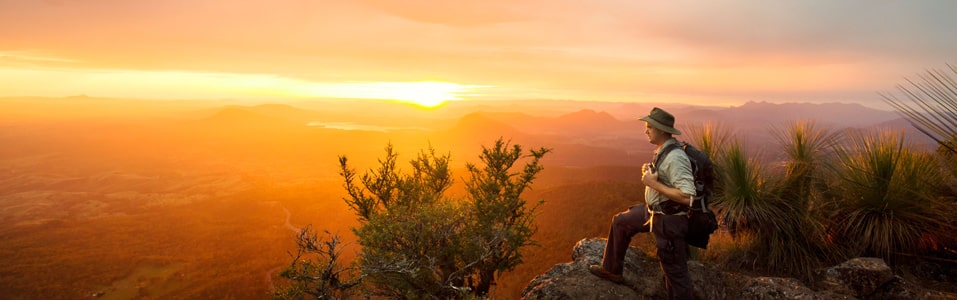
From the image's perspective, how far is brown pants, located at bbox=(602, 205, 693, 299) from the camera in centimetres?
429

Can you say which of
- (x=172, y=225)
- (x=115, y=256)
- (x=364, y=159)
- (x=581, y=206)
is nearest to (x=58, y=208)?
(x=172, y=225)

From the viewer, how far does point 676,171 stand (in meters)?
4.02

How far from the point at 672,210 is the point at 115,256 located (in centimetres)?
10361

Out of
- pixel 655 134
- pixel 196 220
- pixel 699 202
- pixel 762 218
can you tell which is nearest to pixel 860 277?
pixel 762 218

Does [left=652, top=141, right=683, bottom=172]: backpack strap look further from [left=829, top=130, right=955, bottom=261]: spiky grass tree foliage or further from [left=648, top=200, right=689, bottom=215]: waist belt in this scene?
[left=829, top=130, right=955, bottom=261]: spiky grass tree foliage

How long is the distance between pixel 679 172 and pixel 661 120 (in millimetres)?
649

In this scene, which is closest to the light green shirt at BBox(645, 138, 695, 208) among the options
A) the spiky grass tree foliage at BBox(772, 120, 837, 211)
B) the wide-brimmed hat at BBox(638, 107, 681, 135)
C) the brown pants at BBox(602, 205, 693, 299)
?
the wide-brimmed hat at BBox(638, 107, 681, 135)

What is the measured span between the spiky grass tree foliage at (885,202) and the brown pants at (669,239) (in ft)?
14.1

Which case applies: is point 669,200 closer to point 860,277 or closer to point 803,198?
point 860,277

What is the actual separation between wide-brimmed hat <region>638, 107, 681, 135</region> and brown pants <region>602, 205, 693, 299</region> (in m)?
0.95

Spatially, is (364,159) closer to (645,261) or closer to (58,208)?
(58,208)

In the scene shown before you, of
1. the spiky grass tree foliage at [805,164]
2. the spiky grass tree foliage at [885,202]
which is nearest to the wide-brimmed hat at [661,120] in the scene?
A: the spiky grass tree foliage at [885,202]

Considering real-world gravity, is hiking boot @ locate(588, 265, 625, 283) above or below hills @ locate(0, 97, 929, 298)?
above

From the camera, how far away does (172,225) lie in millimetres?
96688
